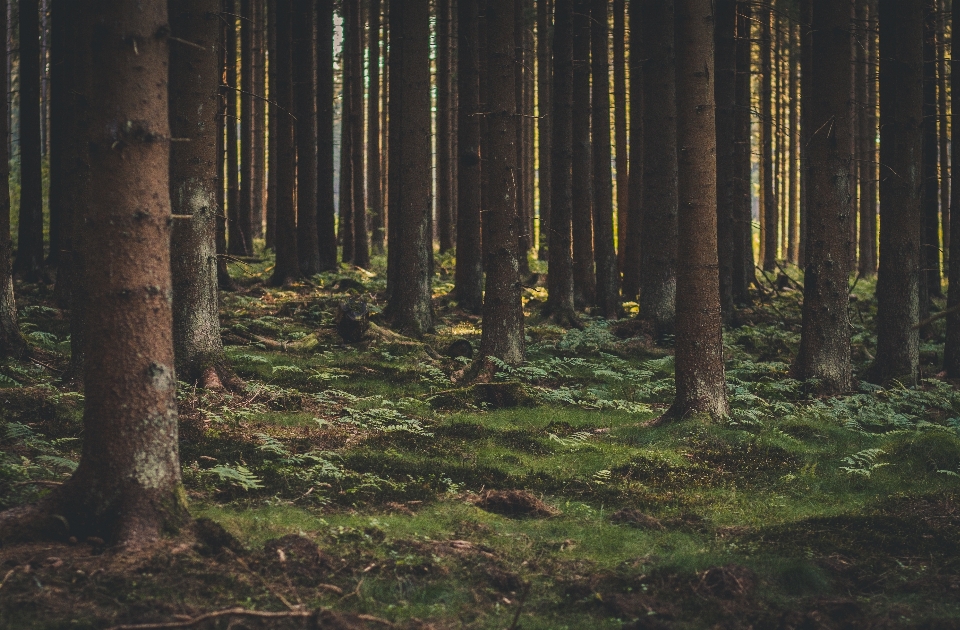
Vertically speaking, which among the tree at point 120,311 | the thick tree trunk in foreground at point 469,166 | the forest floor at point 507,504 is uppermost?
the thick tree trunk in foreground at point 469,166

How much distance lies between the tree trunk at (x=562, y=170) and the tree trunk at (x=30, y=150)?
34.4 feet

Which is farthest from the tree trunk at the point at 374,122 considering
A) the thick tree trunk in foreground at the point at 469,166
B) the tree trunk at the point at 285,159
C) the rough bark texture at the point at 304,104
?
the thick tree trunk in foreground at the point at 469,166

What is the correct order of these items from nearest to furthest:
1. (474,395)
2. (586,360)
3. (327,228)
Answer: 1. (474,395)
2. (586,360)
3. (327,228)

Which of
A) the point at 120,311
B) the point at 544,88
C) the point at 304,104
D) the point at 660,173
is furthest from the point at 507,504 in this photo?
the point at 544,88

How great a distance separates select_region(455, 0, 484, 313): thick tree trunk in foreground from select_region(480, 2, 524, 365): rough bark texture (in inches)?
217

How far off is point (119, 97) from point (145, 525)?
2.64 meters

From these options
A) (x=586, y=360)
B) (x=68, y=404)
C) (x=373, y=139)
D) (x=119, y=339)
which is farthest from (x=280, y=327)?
(x=373, y=139)

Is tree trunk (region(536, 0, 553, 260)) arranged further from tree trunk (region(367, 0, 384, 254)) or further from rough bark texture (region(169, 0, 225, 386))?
rough bark texture (region(169, 0, 225, 386))

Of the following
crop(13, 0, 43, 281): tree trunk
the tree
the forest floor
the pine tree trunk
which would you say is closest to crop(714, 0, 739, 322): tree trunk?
the forest floor

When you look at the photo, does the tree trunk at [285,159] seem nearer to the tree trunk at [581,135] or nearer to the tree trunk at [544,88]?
the tree trunk at [581,135]

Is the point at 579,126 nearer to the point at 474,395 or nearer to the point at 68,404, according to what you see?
the point at 474,395

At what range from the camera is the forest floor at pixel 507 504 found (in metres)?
5.08

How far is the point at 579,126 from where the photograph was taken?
19.7 m

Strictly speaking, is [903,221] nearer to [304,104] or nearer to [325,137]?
[304,104]
